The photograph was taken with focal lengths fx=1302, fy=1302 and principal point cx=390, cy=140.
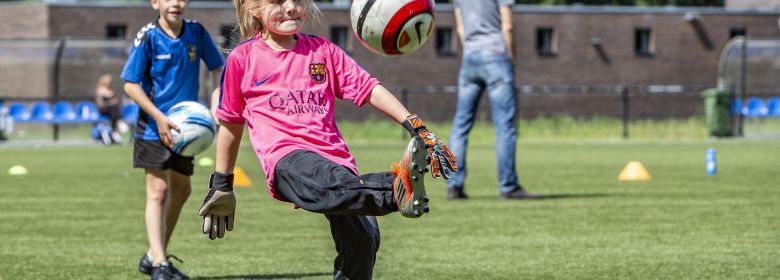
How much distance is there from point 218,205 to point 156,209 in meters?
2.17

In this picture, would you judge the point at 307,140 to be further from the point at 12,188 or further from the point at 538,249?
the point at 12,188

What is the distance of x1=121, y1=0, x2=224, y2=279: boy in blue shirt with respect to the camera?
7.22 meters

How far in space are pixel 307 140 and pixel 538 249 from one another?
363 cm

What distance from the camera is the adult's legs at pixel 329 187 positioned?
4.60 metres

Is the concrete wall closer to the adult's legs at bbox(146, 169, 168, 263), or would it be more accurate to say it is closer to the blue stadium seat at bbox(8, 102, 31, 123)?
the blue stadium seat at bbox(8, 102, 31, 123)

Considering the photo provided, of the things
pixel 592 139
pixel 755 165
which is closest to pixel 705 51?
pixel 592 139

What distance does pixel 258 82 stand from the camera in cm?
520

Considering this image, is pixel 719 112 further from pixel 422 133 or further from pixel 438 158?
pixel 438 158

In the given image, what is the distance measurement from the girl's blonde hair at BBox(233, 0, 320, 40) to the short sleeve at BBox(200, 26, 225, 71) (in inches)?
82.0

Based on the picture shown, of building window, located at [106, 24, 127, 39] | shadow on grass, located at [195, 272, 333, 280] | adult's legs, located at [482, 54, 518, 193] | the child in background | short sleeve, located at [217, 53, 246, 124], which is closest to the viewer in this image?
short sleeve, located at [217, 53, 246, 124]

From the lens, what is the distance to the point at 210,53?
24.8 feet

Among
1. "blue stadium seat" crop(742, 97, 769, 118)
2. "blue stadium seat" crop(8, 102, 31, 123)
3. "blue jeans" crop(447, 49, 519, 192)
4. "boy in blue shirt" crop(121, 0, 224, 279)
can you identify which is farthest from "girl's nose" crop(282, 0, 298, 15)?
"blue stadium seat" crop(742, 97, 769, 118)

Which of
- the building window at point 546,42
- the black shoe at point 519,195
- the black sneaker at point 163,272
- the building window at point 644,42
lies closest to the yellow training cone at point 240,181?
the black shoe at point 519,195

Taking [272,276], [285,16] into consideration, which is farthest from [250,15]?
[272,276]
